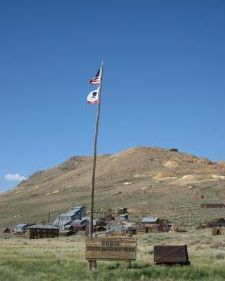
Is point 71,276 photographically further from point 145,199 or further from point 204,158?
point 204,158

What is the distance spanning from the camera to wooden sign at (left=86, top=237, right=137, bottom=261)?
896 inches

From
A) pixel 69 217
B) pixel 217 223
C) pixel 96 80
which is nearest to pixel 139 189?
pixel 69 217

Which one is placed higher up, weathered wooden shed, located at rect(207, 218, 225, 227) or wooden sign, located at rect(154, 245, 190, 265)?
weathered wooden shed, located at rect(207, 218, 225, 227)

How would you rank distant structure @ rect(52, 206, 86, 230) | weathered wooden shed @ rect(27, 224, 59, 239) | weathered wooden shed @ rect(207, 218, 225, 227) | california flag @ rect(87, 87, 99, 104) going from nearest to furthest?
california flag @ rect(87, 87, 99, 104) → weathered wooden shed @ rect(207, 218, 225, 227) → weathered wooden shed @ rect(27, 224, 59, 239) → distant structure @ rect(52, 206, 86, 230)

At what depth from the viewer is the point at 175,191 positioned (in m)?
112

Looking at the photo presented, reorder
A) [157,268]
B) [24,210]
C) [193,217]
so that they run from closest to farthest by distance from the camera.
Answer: [157,268], [193,217], [24,210]

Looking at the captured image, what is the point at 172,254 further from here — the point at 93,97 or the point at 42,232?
the point at 42,232

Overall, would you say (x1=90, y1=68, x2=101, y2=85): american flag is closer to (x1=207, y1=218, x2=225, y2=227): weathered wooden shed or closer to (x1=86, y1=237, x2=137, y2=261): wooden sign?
(x1=86, y1=237, x2=137, y2=261): wooden sign

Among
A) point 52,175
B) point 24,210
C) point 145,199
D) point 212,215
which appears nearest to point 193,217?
point 212,215

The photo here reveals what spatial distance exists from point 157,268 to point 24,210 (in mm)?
99236

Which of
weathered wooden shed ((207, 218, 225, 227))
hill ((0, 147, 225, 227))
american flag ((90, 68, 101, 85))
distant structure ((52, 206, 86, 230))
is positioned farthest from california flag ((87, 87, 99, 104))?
distant structure ((52, 206, 86, 230))

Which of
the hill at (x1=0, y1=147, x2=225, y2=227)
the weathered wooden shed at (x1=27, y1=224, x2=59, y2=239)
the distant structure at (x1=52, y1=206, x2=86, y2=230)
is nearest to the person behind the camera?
the weathered wooden shed at (x1=27, y1=224, x2=59, y2=239)

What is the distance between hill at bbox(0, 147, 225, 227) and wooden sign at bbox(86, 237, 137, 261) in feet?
167

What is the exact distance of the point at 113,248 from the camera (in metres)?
22.9
